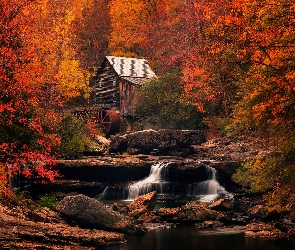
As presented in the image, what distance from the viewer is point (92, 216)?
665 inches

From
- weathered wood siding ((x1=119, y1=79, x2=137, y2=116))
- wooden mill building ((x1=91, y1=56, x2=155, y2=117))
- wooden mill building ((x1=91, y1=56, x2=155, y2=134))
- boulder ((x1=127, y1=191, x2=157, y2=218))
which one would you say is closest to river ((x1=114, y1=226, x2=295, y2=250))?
boulder ((x1=127, y1=191, x2=157, y2=218))

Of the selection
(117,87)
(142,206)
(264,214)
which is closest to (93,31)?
(117,87)

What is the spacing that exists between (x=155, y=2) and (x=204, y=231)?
48652 mm

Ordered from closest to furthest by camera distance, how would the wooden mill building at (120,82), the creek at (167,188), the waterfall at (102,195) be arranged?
1. the creek at (167,188)
2. the waterfall at (102,195)
3. the wooden mill building at (120,82)

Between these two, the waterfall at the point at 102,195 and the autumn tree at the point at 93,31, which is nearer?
the waterfall at the point at 102,195

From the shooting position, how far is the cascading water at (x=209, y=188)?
2764 centimetres

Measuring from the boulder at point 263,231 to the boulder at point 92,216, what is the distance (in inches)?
174

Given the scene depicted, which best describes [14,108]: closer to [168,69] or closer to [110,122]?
[110,122]

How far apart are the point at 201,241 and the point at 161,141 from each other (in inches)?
744

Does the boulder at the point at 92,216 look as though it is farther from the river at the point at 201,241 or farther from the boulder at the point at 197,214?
the boulder at the point at 197,214

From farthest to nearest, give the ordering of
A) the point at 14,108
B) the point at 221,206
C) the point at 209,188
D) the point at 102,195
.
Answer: the point at 102,195 < the point at 209,188 < the point at 221,206 < the point at 14,108

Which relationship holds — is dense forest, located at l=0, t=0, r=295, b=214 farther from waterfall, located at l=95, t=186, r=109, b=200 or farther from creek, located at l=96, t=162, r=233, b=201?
waterfall, located at l=95, t=186, r=109, b=200

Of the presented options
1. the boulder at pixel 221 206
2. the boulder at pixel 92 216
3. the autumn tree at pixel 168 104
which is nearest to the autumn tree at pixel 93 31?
the autumn tree at pixel 168 104

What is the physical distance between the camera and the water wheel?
4612 centimetres
